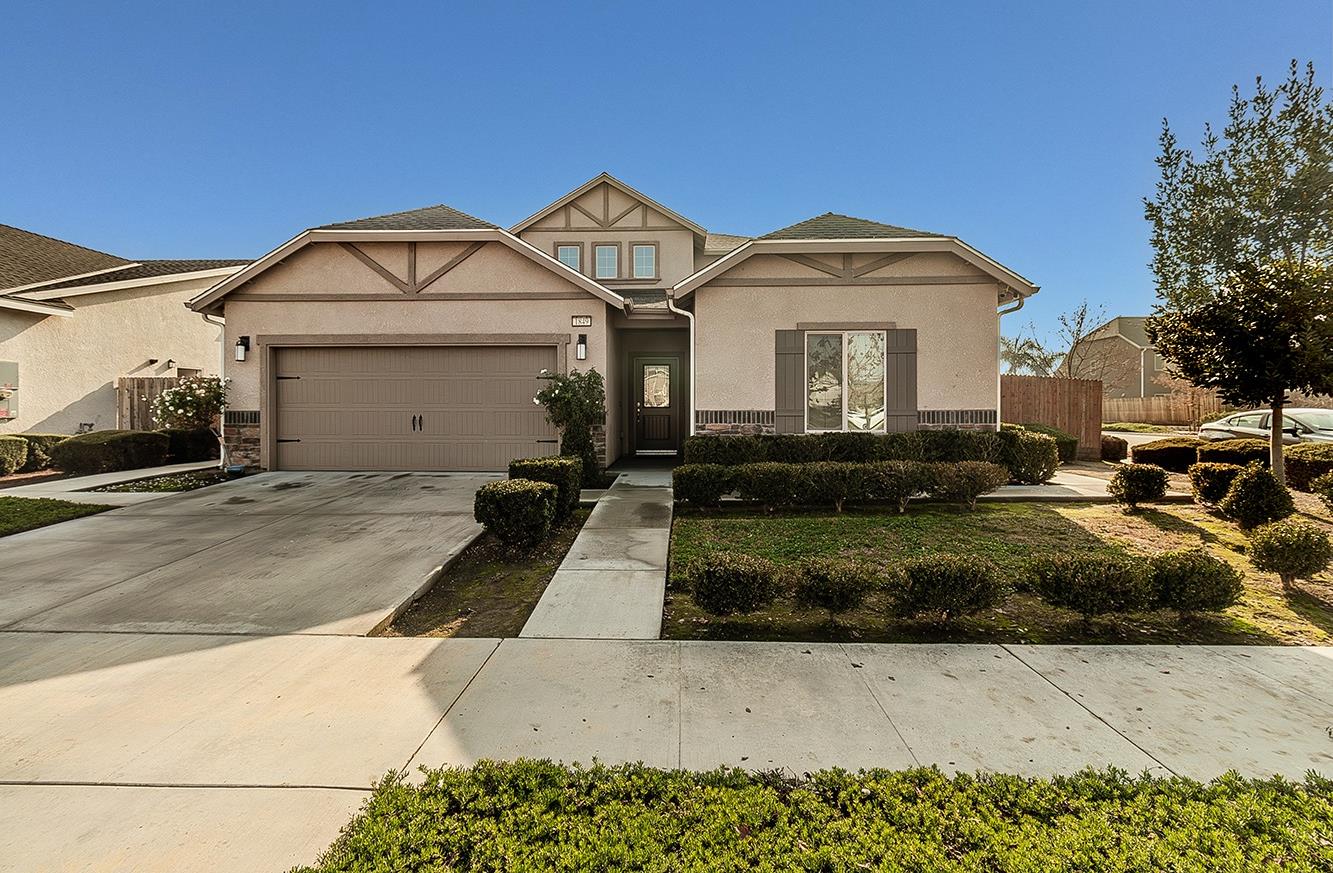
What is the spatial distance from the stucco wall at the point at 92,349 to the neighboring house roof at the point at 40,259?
110 centimetres

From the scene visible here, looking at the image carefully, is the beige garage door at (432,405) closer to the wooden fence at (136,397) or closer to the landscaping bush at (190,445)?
the landscaping bush at (190,445)

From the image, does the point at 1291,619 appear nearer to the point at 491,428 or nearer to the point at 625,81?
the point at 491,428

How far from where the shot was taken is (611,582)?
16.4 ft

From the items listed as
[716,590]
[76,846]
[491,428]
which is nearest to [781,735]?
[716,590]

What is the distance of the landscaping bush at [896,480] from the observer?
7465 mm

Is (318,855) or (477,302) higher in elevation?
(477,302)

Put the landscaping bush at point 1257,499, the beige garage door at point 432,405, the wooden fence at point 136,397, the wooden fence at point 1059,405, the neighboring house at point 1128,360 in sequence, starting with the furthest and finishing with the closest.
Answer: the neighboring house at point 1128,360
the wooden fence at point 1059,405
the wooden fence at point 136,397
the beige garage door at point 432,405
the landscaping bush at point 1257,499

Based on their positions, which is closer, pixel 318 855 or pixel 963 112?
pixel 318 855

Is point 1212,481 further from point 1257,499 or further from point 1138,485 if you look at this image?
point 1257,499

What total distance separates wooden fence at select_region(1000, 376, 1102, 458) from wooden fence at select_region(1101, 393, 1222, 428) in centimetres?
1013

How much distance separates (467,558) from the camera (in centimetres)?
579

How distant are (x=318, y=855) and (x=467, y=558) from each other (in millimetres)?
3887

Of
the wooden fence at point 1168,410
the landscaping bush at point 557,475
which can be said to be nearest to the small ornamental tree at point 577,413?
the landscaping bush at point 557,475

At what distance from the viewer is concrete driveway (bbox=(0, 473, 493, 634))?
13.8 ft
